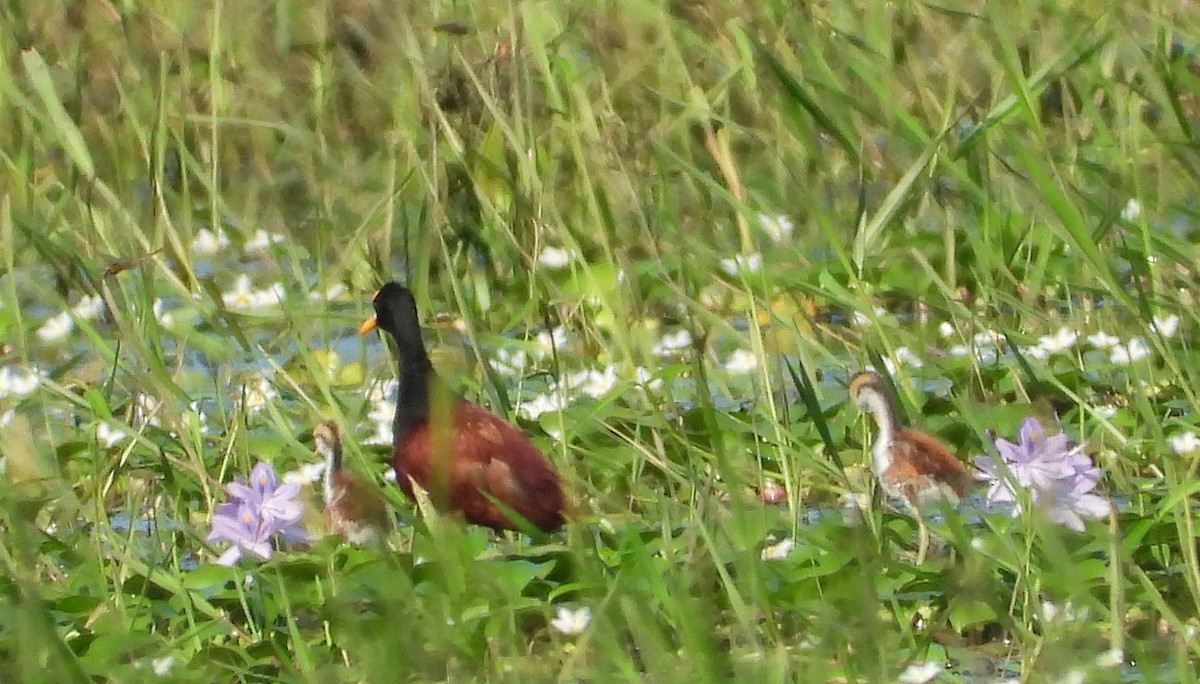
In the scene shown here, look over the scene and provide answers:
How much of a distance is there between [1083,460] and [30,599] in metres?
1.38

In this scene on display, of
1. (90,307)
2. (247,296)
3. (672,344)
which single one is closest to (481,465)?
(672,344)

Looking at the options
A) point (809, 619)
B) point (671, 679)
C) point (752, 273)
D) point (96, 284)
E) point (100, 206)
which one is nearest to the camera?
point (671, 679)

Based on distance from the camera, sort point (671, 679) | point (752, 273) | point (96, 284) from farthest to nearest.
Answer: point (752, 273), point (96, 284), point (671, 679)

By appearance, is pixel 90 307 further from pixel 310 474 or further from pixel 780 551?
pixel 780 551

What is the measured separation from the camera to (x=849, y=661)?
236 cm

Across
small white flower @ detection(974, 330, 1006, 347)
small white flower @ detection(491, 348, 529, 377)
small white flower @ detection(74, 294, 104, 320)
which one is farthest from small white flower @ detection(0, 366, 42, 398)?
small white flower @ detection(974, 330, 1006, 347)

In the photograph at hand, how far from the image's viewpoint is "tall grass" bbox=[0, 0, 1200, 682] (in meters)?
2.65

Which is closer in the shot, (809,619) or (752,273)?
(809,619)

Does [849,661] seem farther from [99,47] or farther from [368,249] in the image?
[99,47]

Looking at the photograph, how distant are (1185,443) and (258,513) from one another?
1449 millimetres

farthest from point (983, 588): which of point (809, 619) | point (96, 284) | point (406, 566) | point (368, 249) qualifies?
point (368, 249)

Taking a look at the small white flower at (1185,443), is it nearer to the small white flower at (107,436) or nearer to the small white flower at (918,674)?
the small white flower at (918,674)

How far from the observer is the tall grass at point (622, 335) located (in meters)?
2.65

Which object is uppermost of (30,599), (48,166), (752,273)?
(48,166)
